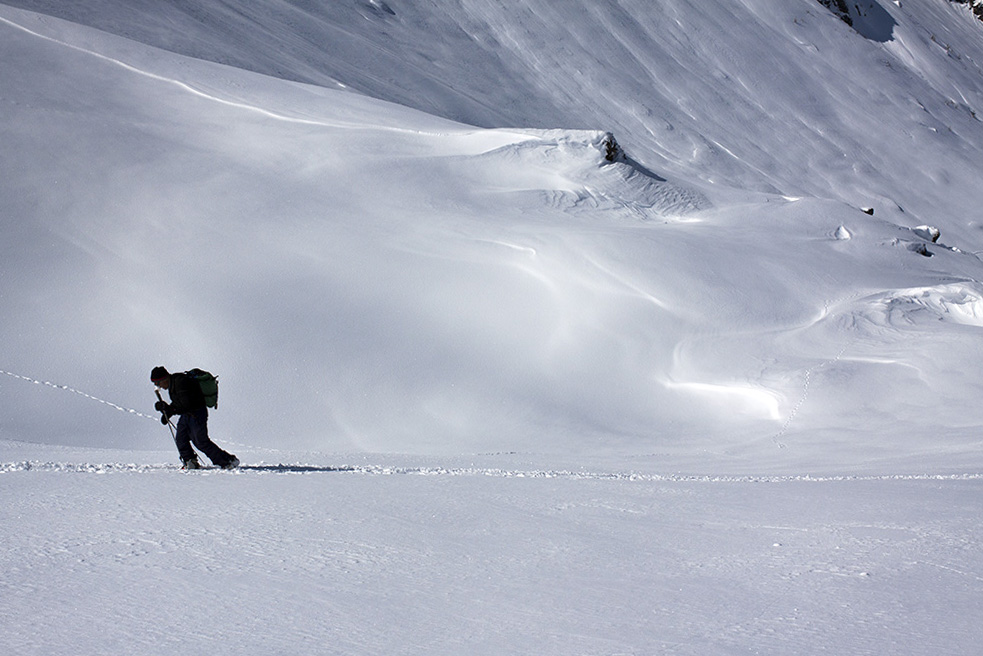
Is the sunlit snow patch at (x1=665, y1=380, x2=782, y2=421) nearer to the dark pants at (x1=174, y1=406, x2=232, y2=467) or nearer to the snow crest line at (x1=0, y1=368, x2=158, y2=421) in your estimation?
the snow crest line at (x1=0, y1=368, x2=158, y2=421)

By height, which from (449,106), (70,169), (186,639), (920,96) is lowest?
(186,639)

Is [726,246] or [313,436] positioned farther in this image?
[726,246]

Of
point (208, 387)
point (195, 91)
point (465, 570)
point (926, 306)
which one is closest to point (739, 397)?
point (926, 306)

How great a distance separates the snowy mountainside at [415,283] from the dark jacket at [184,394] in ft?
8.95

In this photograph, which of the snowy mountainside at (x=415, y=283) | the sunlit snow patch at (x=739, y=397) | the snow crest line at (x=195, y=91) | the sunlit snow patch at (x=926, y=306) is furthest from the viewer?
the snow crest line at (x=195, y=91)

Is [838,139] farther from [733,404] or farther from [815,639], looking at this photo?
[815,639]

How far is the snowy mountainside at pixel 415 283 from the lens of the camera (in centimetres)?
983

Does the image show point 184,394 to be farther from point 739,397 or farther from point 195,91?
point 195,91

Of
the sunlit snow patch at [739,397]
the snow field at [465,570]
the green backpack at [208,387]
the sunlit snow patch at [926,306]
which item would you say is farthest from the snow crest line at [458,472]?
the sunlit snow patch at [926,306]

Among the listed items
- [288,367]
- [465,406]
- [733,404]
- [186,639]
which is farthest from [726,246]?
[186,639]

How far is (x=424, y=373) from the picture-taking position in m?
10.6

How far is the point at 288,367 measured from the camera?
404 inches

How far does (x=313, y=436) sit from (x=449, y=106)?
56.8ft

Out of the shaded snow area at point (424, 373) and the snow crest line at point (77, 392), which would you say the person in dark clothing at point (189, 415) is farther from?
the snow crest line at point (77, 392)
